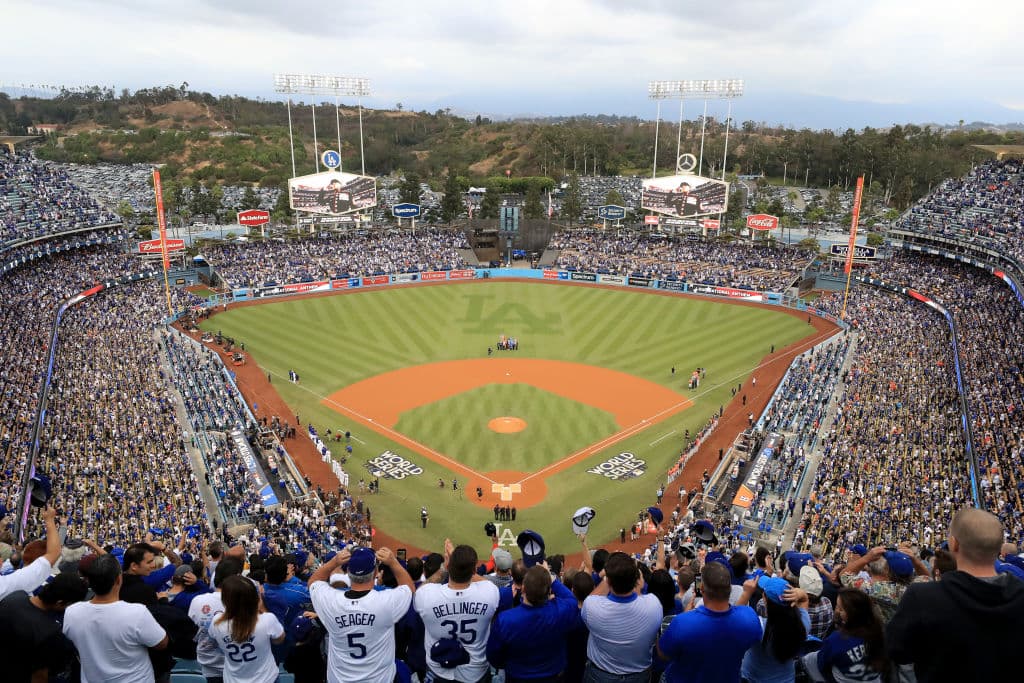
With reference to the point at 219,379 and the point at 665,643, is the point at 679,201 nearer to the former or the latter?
the point at 219,379

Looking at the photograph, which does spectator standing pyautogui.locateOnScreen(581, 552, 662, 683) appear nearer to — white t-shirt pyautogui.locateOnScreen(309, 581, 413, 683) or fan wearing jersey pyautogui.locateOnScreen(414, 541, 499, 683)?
fan wearing jersey pyautogui.locateOnScreen(414, 541, 499, 683)

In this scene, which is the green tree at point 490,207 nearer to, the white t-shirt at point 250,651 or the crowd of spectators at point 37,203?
the crowd of spectators at point 37,203

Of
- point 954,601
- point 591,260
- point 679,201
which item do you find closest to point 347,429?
point 954,601

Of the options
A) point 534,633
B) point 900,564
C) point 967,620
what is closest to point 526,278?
point 900,564

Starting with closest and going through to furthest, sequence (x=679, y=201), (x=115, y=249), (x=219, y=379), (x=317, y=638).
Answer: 1. (x=317, y=638)
2. (x=219, y=379)
3. (x=115, y=249)
4. (x=679, y=201)

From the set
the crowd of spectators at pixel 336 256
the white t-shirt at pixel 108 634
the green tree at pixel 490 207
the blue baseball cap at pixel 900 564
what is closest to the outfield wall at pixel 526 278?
the crowd of spectators at pixel 336 256

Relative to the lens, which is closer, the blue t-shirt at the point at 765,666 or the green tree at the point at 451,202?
the blue t-shirt at the point at 765,666
